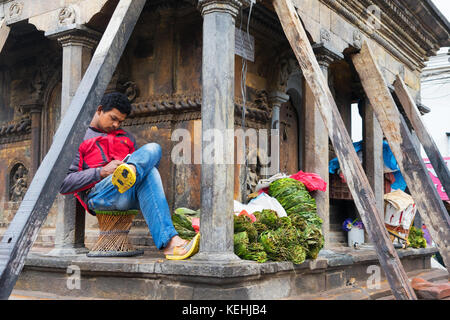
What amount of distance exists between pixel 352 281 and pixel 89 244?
10.9ft

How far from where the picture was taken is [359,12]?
312 inches

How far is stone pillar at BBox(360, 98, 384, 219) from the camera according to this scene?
8523 mm

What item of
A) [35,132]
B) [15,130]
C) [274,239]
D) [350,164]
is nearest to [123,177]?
[274,239]

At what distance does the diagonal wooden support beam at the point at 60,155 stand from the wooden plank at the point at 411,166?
3220 mm

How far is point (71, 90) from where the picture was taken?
5.99m

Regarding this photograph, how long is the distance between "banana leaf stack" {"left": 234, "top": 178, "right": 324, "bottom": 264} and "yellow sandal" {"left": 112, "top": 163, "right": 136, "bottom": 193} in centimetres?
107

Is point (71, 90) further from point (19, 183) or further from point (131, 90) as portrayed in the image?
point (19, 183)

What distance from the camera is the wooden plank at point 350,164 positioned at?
464cm

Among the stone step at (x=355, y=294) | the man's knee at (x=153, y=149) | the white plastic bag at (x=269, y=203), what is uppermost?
the man's knee at (x=153, y=149)

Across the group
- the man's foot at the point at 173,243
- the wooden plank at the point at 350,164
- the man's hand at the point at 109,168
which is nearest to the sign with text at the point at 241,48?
the wooden plank at the point at 350,164

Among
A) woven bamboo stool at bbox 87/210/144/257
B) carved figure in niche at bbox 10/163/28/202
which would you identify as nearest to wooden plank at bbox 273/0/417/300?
woven bamboo stool at bbox 87/210/144/257

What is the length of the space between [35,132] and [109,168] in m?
Result: 3.80

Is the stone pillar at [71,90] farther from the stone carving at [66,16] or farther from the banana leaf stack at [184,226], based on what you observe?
the banana leaf stack at [184,226]
